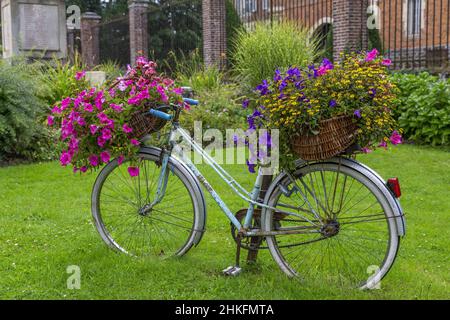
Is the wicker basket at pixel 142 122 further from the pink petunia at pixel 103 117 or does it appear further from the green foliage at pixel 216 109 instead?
the green foliage at pixel 216 109

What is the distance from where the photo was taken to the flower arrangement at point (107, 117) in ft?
12.0

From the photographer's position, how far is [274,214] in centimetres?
345

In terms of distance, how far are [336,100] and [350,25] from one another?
10.1m

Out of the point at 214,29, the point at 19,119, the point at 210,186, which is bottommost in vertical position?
the point at 210,186

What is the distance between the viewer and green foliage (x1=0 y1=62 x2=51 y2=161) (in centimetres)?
787

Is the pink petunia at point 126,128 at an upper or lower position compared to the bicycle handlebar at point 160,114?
lower

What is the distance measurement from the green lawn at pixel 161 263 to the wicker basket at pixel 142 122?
877mm

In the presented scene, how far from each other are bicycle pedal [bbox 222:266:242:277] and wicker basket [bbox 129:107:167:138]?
105 cm

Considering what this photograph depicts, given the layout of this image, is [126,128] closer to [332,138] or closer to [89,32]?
[332,138]

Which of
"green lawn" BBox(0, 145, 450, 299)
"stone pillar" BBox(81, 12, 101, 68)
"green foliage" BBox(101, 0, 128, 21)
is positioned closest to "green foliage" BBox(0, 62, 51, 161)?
"green lawn" BBox(0, 145, 450, 299)

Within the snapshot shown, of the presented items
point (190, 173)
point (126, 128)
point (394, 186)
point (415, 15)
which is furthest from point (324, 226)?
point (415, 15)

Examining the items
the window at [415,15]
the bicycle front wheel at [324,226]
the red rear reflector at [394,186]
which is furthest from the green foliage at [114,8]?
the red rear reflector at [394,186]
